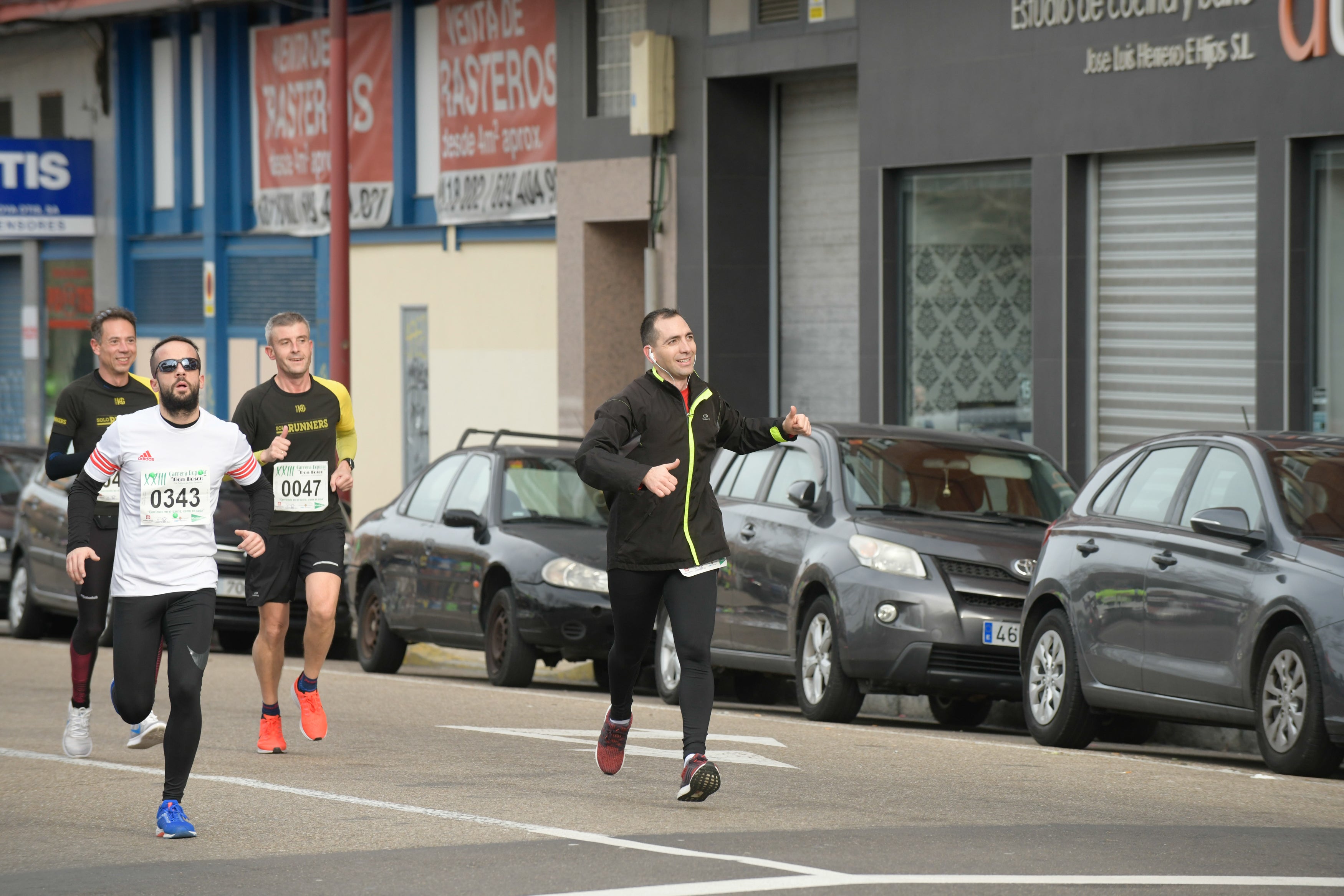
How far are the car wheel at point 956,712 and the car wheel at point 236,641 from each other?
22.8 feet

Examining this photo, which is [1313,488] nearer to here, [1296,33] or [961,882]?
[961,882]

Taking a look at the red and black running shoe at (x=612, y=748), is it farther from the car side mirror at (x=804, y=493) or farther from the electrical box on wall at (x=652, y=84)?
the electrical box on wall at (x=652, y=84)

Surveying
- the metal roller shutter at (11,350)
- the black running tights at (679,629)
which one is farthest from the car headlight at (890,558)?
the metal roller shutter at (11,350)

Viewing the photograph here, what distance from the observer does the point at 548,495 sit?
1600 centimetres

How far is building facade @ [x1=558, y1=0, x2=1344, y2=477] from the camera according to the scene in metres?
16.8

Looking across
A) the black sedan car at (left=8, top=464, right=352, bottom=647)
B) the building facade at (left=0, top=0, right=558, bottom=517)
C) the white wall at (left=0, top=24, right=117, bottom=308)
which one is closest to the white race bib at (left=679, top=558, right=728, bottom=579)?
the black sedan car at (left=8, top=464, right=352, bottom=647)

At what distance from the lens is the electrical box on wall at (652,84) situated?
22547 millimetres

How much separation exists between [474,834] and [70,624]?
Answer: 47.6ft

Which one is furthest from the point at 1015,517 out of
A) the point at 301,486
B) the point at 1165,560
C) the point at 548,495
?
the point at 301,486

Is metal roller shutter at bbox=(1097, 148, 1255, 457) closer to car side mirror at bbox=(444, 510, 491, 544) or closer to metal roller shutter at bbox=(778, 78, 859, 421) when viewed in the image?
metal roller shutter at bbox=(778, 78, 859, 421)

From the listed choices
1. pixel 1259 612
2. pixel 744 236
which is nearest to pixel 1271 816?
pixel 1259 612

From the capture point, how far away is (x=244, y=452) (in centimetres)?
867

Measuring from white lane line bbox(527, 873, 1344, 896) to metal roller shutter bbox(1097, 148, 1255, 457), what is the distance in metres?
10.00

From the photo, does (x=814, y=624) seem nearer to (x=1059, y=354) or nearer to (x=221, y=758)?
(x=221, y=758)
